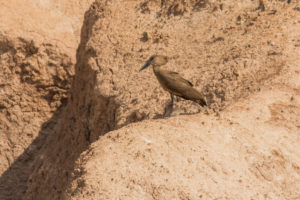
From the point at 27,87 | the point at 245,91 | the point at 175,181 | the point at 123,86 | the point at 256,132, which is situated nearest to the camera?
the point at 175,181

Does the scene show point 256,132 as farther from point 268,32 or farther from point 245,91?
point 268,32

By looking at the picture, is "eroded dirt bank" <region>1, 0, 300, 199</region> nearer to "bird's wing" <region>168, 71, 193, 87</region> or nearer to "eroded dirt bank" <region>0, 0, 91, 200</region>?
"eroded dirt bank" <region>0, 0, 91, 200</region>

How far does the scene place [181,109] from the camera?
7.07 meters

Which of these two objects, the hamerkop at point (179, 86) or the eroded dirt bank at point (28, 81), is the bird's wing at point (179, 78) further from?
the eroded dirt bank at point (28, 81)

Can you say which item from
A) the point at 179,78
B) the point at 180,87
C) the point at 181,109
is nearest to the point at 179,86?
the point at 180,87

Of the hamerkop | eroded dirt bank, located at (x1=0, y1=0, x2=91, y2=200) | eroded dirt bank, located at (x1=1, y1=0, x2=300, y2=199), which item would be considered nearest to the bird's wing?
the hamerkop

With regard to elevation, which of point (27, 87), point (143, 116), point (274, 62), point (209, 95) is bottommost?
point (27, 87)

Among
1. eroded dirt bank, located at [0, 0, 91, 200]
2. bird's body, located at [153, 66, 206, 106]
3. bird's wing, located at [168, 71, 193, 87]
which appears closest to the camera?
bird's body, located at [153, 66, 206, 106]

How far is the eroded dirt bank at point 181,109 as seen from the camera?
182 inches

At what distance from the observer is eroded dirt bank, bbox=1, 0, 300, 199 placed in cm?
463

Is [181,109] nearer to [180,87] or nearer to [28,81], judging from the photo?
[180,87]

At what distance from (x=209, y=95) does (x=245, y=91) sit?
541mm

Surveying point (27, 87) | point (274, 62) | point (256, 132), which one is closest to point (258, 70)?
point (274, 62)

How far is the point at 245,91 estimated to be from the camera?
259 inches
